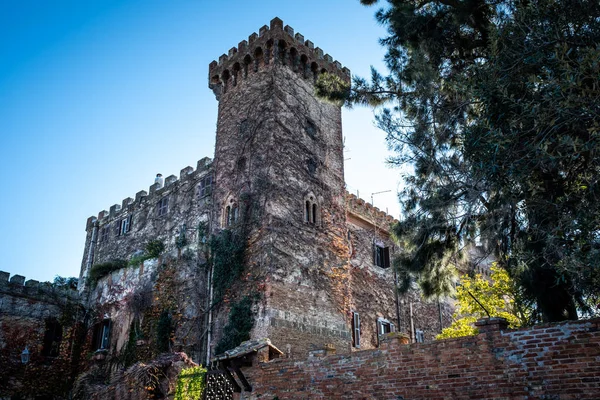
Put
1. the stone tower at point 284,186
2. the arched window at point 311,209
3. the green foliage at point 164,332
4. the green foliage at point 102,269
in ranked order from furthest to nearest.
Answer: the green foliage at point 102,269
the arched window at point 311,209
the green foliage at point 164,332
the stone tower at point 284,186

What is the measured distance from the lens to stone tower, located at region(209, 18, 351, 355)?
14.4 m

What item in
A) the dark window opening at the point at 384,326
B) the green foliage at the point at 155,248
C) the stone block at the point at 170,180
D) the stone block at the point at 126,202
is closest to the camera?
the dark window opening at the point at 384,326

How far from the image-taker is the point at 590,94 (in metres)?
6.21

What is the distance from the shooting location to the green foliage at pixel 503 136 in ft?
22.6

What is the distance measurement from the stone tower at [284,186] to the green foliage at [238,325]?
0.90ft

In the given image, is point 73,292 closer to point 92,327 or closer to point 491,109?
point 92,327

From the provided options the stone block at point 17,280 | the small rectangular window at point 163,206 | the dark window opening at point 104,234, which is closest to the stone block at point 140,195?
the small rectangular window at point 163,206

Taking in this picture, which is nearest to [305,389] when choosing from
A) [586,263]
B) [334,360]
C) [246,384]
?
[334,360]

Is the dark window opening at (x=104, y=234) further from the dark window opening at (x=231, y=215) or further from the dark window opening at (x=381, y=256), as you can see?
the dark window opening at (x=381, y=256)

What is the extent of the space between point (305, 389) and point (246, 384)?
1408mm

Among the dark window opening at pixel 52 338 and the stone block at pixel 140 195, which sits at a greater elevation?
the stone block at pixel 140 195

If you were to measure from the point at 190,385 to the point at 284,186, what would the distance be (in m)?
7.01

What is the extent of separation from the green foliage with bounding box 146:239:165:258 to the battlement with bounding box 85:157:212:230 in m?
2.38

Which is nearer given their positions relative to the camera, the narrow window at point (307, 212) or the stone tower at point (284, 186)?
the stone tower at point (284, 186)
